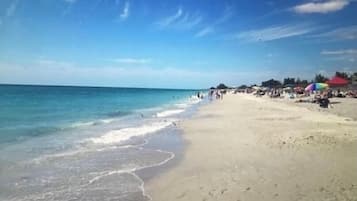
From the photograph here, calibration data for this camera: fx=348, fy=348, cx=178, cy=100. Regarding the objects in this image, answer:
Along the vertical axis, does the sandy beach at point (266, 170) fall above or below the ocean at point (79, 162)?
above

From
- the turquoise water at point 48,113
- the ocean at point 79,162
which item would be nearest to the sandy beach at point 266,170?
the ocean at point 79,162

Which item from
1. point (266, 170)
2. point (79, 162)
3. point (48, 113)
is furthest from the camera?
point (48, 113)

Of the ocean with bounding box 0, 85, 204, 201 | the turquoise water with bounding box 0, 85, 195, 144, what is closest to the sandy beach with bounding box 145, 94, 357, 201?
the ocean with bounding box 0, 85, 204, 201

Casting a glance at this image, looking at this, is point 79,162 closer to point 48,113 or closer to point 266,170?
point 266,170

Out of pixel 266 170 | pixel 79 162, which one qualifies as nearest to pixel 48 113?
pixel 79 162

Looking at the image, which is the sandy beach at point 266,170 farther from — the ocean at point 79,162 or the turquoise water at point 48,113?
the turquoise water at point 48,113

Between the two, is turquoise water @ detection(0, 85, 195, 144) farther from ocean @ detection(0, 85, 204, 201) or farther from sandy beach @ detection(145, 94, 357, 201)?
sandy beach @ detection(145, 94, 357, 201)

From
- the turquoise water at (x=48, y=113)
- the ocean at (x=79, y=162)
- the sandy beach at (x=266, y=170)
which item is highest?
the sandy beach at (x=266, y=170)

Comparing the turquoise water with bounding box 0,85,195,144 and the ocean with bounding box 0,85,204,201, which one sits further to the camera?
the turquoise water with bounding box 0,85,195,144

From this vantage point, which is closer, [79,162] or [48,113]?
[79,162]

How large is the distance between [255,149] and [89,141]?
24.1 feet

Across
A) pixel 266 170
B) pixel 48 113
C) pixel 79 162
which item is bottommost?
pixel 48 113

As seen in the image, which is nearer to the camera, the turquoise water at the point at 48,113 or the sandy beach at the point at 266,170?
the sandy beach at the point at 266,170

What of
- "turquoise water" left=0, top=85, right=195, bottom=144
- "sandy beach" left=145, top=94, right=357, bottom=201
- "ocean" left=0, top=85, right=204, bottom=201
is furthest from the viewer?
"turquoise water" left=0, top=85, right=195, bottom=144
